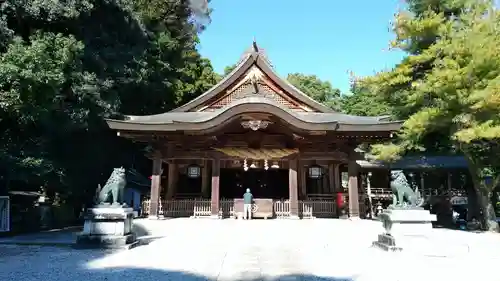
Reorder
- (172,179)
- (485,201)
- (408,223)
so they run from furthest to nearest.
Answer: (172,179) → (485,201) → (408,223)

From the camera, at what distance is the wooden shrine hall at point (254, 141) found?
13898 millimetres

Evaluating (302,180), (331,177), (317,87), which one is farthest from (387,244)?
(317,87)

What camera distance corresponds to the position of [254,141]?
15188 millimetres

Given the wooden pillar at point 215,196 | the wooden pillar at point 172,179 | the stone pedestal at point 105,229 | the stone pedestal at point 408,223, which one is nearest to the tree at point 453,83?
the stone pedestal at point 408,223

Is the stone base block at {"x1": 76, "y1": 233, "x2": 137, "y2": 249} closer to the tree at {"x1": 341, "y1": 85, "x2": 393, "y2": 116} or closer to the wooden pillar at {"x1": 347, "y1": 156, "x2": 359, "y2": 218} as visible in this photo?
the wooden pillar at {"x1": 347, "y1": 156, "x2": 359, "y2": 218}

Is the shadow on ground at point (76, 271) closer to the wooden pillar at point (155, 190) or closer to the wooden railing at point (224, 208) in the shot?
the wooden pillar at point (155, 190)

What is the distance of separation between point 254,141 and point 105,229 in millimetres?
8164

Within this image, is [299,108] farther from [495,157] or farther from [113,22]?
[113,22]

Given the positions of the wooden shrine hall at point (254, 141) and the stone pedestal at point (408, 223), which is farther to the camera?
the wooden shrine hall at point (254, 141)

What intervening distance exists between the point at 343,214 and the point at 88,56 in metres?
12.1

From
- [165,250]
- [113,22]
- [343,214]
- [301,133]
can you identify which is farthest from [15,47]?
[343,214]

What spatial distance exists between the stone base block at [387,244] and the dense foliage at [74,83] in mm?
9812

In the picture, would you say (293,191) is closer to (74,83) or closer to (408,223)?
(408,223)

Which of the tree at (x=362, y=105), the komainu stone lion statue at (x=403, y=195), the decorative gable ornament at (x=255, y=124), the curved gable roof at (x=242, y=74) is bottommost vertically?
the komainu stone lion statue at (x=403, y=195)
